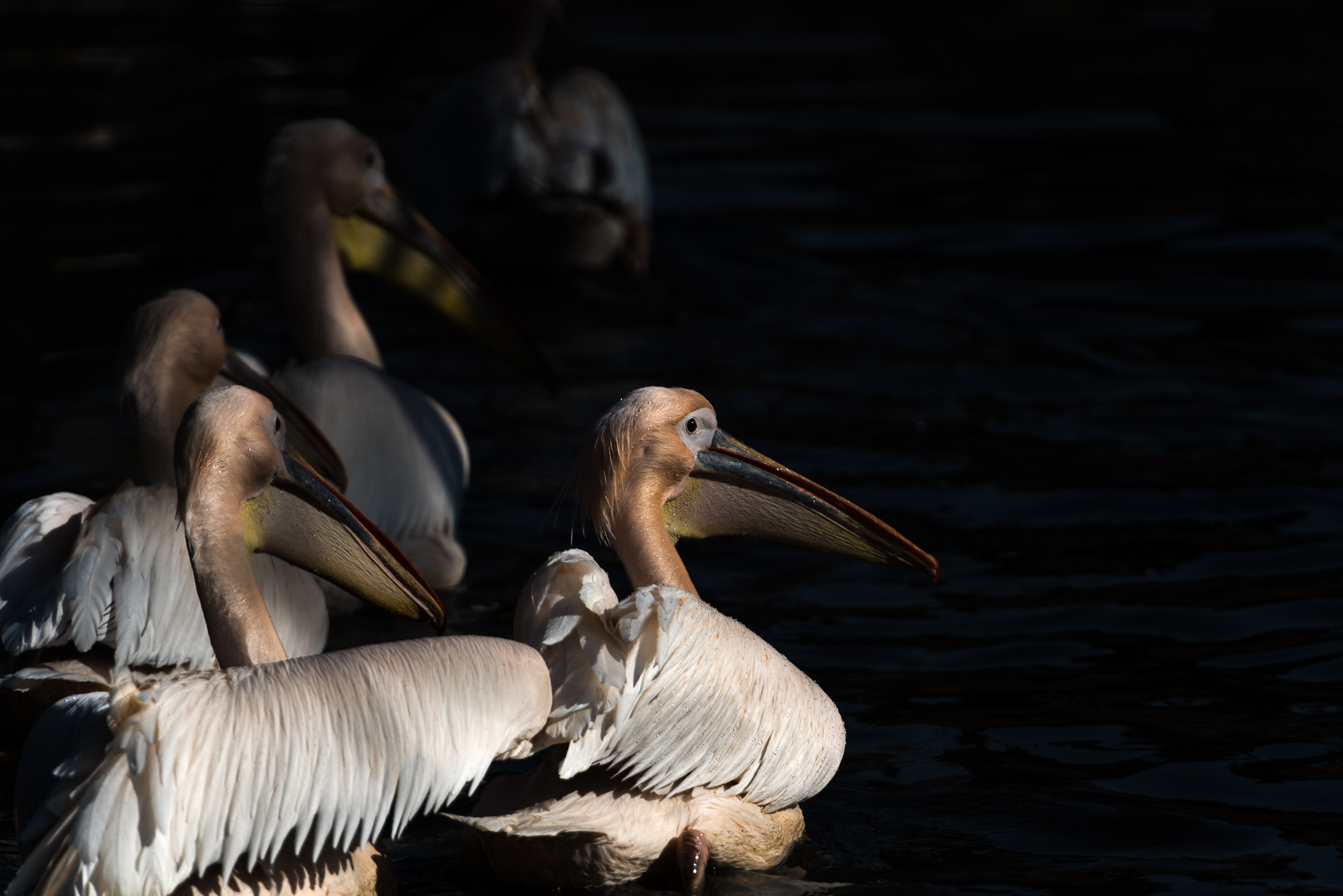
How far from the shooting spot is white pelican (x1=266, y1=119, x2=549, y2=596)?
15.3ft

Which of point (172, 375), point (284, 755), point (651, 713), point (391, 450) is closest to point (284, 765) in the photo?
point (284, 755)

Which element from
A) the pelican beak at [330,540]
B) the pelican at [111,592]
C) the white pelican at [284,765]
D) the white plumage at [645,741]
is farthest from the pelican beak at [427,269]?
the white pelican at [284,765]

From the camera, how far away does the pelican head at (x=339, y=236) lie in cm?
523

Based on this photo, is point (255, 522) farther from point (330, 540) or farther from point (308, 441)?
point (308, 441)

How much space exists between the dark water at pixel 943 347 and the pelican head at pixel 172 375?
634 mm

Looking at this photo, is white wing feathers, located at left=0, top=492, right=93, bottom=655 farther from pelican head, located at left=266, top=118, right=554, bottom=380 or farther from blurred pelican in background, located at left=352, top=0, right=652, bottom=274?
blurred pelican in background, located at left=352, top=0, right=652, bottom=274

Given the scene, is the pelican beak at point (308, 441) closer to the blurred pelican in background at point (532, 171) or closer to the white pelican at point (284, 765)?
the white pelican at point (284, 765)


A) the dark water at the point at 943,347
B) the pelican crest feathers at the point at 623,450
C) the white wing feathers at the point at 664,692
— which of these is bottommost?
the dark water at the point at 943,347

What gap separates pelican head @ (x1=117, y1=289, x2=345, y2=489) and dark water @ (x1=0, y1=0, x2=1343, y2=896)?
25.0 inches

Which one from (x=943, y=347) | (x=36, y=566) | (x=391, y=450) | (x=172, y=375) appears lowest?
(x=943, y=347)

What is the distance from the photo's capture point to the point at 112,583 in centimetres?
355

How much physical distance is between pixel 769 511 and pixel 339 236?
2.37 meters

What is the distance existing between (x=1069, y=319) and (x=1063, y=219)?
138 centimetres

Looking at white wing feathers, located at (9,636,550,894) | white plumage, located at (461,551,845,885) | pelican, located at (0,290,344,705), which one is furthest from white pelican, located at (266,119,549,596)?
white wing feathers, located at (9,636,550,894)
